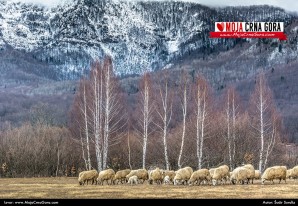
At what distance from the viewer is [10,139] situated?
1909 inches

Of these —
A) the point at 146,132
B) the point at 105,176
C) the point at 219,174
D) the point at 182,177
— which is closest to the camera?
the point at 219,174

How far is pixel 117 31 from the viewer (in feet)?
184

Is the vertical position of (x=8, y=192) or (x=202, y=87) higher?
(x=202, y=87)

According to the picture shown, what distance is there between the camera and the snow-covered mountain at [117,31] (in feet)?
143

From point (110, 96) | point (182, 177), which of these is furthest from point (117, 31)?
point (182, 177)

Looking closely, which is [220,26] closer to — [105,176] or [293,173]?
[105,176]

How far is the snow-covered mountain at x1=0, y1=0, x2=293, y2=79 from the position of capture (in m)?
43.5

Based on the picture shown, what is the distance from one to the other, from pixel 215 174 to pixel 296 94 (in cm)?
6240

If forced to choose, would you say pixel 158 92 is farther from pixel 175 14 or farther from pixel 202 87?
pixel 175 14

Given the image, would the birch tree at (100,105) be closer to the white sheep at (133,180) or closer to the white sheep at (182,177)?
the white sheep at (133,180)

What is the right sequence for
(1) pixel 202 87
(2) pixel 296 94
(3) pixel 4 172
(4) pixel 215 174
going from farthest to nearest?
(2) pixel 296 94
(3) pixel 4 172
(1) pixel 202 87
(4) pixel 215 174

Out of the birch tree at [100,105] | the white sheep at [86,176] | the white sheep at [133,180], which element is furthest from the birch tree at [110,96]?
the white sheep at [133,180]
